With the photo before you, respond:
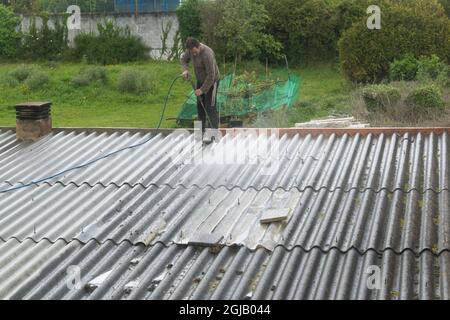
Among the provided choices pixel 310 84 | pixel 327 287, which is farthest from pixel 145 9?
pixel 327 287

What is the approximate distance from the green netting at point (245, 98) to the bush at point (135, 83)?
6.06 m

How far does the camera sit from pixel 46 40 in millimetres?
28281

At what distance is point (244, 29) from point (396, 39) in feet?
20.6

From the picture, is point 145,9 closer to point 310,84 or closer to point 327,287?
point 310,84

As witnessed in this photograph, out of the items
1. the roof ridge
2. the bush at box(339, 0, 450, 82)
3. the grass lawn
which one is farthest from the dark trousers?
the bush at box(339, 0, 450, 82)

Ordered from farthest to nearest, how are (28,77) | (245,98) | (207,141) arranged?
(28,77) < (245,98) < (207,141)

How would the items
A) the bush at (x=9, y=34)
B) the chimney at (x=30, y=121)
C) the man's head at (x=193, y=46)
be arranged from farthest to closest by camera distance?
1. the bush at (x=9, y=34)
2. the man's head at (x=193, y=46)
3. the chimney at (x=30, y=121)

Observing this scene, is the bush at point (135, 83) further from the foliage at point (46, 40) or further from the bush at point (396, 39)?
the bush at point (396, 39)

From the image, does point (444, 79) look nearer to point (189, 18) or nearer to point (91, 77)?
point (189, 18)

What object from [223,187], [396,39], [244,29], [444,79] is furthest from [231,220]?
[244,29]

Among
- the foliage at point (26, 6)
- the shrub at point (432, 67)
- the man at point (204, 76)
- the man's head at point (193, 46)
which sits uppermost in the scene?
the foliage at point (26, 6)

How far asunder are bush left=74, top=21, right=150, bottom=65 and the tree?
4.32 m

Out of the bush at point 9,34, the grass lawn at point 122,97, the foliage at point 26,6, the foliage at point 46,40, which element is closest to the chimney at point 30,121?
the grass lawn at point 122,97

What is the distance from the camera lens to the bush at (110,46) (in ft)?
90.2
